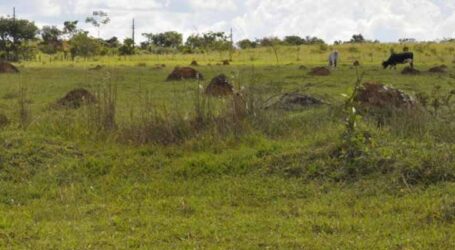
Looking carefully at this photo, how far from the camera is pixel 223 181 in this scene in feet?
26.1

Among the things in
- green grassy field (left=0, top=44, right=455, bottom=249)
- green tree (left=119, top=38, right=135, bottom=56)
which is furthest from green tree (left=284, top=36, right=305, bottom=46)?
green grassy field (left=0, top=44, right=455, bottom=249)

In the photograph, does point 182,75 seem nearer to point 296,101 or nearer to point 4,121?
point 296,101

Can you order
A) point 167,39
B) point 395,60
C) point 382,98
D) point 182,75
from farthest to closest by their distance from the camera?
point 167,39, point 395,60, point 182,75, point 382,98

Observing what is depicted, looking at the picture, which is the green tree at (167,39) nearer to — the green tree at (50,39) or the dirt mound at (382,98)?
the green tree at (50,39)

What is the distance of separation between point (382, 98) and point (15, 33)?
50.2 meters

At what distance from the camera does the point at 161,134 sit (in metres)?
9.47

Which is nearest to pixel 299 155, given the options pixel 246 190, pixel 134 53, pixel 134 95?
pixel 246 190

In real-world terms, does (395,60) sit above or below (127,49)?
below

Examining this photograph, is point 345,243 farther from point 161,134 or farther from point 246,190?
point 161,134

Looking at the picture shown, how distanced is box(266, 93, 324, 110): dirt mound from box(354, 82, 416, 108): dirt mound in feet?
4.25

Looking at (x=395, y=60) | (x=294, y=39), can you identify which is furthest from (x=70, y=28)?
(x=395, y=60)

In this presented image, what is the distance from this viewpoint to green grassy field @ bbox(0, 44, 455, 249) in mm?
5957

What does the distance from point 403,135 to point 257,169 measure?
223 cm

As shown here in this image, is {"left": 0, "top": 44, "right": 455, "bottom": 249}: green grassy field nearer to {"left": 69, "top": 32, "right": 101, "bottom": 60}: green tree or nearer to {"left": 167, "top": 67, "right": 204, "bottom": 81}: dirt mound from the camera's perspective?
{"left": 167, "top": 67, "right": 204, "bottom": 81}: dirt mound
